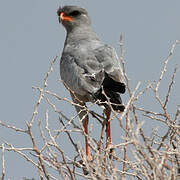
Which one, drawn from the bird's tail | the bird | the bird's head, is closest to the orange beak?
the bird's head

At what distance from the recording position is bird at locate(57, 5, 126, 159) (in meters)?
5.35

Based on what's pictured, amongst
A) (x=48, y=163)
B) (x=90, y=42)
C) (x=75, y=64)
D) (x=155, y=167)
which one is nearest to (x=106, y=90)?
(x=75, y=64)

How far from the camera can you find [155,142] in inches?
164

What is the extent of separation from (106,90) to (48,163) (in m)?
1.73

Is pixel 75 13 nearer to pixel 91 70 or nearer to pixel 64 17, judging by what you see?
pixel 64 17

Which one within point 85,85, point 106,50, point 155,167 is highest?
point 106,50

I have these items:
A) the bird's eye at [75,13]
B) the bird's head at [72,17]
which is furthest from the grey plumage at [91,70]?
the bird's eye at [75,13]

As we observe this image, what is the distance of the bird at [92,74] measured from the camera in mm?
5348

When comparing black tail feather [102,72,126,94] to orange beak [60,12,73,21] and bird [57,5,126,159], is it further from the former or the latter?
orange beak [60,12,73,21]

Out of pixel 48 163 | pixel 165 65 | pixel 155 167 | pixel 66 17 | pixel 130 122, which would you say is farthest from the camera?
pixel 66 17

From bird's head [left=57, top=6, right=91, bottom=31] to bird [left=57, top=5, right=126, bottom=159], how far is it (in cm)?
46

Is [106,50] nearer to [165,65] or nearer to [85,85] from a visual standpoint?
[85,85]

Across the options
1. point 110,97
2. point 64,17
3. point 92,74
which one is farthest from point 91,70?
point 64,17

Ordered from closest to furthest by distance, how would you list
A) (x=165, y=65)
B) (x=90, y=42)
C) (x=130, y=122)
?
(x=130, y=122) < (x=165, y=65) < (x=90, y=42)
